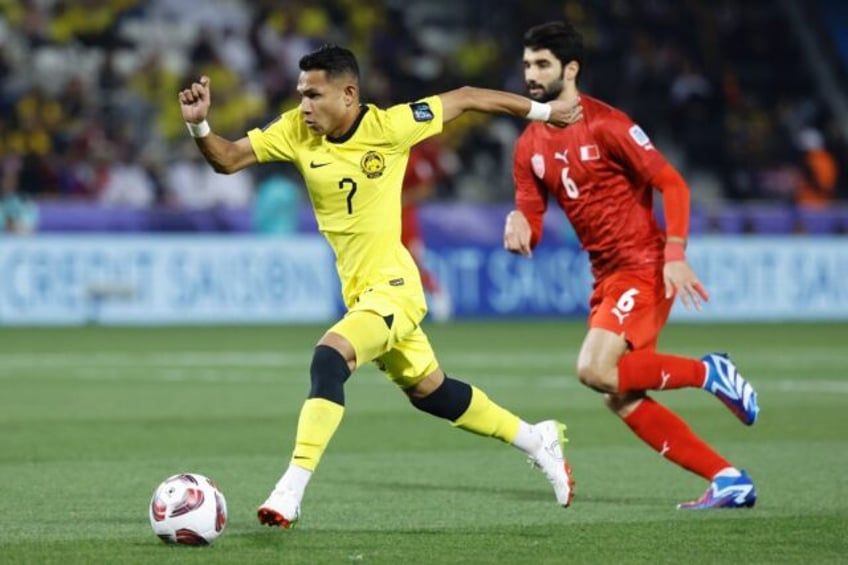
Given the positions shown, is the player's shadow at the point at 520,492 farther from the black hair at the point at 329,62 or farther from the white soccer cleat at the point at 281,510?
the black hair at the point at 329,62

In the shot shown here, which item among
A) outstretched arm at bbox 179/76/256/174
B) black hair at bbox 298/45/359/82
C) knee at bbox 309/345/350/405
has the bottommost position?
knee at bbox 309/345/350/405

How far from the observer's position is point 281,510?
6.95 m

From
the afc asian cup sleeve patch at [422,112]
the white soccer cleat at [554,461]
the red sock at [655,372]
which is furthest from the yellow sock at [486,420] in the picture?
the afc asian cup sleeve patch at [422,112]

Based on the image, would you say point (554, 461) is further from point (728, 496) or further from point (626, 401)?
point (728, 496)

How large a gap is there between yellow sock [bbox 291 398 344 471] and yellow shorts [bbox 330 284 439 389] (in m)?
0.29

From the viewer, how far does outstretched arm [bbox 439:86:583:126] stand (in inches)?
315

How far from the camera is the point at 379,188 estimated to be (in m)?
7.90

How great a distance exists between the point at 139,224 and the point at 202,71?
4.09 metres

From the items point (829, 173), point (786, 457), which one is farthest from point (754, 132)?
point (786, 457)

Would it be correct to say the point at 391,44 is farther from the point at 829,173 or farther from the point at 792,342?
the point at 792,342

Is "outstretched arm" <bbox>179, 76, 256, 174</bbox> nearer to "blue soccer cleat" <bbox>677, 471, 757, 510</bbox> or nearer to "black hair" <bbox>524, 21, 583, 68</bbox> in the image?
"black hair" <bbox>524, 21, 583, 68</bbox>

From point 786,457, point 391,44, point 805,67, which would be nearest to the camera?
point 786,457

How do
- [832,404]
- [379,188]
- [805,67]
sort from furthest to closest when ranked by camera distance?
[805,67] < [832,404] < [379,188]

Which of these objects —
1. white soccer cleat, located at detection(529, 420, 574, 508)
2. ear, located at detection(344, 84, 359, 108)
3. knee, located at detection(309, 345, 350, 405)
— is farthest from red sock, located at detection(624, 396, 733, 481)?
ear, located at detection(344, 84, 359, 108)
